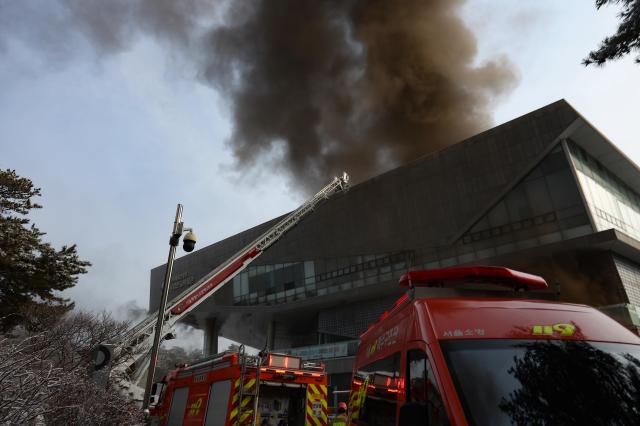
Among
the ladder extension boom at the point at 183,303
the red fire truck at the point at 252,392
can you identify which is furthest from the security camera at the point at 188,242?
the ladder extension boom at the point at 183,303

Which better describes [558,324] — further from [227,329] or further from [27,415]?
[227,329]

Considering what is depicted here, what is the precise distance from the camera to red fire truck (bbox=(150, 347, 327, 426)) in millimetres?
7609

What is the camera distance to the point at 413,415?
234cm

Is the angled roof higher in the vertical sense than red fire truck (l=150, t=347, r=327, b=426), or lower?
higher

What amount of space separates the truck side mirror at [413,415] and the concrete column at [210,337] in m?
41.9

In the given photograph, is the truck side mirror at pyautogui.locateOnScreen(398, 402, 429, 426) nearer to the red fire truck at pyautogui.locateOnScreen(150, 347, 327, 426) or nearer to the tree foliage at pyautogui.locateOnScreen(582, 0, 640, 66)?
the red fire truck at pyautogui.locateOnScreen(150, 347, 327, 426)

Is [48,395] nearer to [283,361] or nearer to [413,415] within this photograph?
[413,415]

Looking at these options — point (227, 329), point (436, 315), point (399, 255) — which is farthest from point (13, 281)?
point (227, 329)

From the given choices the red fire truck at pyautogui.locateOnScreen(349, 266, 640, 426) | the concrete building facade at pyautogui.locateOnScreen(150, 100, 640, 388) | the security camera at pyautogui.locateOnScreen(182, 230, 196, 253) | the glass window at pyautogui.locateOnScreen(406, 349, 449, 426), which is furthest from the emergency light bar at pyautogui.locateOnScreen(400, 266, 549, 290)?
the concrete building facade at pyautogui.locateOnScreen(150, 100, 640, 388)

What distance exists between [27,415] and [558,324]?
17.5 feet

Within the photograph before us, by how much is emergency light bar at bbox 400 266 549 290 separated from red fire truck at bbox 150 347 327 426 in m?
4.67

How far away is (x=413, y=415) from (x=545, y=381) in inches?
37.3

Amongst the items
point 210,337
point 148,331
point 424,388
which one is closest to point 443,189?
point 148,331

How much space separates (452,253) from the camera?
83.7 feet
